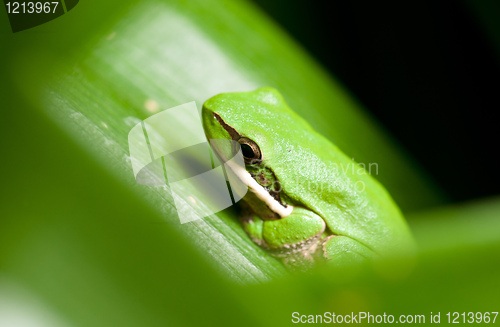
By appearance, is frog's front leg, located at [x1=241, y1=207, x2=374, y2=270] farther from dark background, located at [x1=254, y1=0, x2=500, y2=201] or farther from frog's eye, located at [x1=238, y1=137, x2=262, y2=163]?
dark background, located at [x1=254, y1=0, x2=500, y2=201]

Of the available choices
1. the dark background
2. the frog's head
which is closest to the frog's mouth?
the frog's head

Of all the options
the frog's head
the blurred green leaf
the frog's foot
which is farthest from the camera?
the frog's foot

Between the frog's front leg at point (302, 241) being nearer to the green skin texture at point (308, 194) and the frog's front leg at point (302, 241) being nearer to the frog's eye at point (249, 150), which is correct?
the green skin texture at point (308, 194)

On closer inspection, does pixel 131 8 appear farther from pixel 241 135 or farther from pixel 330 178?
pixel 330 178

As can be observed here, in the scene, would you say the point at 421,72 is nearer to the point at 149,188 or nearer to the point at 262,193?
the point at 262,193

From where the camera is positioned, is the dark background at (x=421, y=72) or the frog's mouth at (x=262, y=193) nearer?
the frog's mouth at (x=262, y=193)

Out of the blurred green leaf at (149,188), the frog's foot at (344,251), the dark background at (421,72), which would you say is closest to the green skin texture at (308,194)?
the frog's foot at (344,251)
